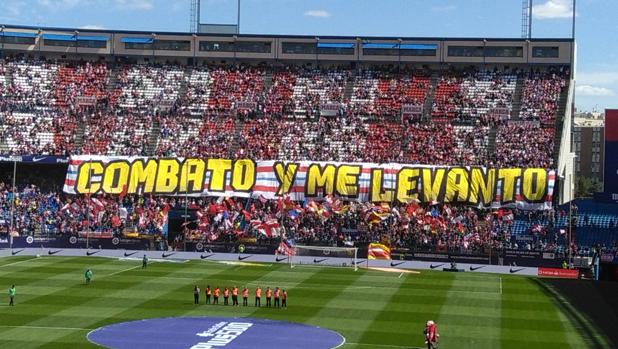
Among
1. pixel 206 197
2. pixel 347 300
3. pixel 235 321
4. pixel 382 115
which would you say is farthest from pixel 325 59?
pixel 235 321

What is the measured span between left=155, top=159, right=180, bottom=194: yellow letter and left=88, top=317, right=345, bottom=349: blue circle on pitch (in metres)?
39.0

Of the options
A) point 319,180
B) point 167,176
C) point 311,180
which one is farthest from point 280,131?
point 167,176

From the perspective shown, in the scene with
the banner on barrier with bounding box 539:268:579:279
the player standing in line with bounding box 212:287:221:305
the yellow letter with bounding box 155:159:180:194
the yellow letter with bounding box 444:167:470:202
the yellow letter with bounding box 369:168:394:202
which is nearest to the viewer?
the player standing in line with bounding box 212:287:221:305

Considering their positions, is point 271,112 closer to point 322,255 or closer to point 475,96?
point 475,96

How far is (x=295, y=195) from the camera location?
8294cm

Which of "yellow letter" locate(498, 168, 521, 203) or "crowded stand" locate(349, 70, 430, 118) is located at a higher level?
"crowded stand" locate(349, 70, 430, 118)

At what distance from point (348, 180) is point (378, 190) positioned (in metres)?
3.07

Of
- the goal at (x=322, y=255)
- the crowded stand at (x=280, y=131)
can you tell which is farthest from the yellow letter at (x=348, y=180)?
the goal at (x=322, y=255)

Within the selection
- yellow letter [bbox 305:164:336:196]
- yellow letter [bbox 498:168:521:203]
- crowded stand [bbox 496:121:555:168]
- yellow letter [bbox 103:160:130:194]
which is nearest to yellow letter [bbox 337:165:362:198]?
yellow letter [bbox 305:164:336:196]

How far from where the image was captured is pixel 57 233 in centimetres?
7819

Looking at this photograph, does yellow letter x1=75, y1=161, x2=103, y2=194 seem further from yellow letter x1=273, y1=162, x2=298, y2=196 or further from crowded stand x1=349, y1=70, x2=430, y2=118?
crowded stand x1=349, y1=70, x2=430, y2=118

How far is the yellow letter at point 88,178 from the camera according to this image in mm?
85000

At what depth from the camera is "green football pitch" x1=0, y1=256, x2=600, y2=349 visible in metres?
42.8

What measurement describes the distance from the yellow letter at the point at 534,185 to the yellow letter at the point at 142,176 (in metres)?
35.6
